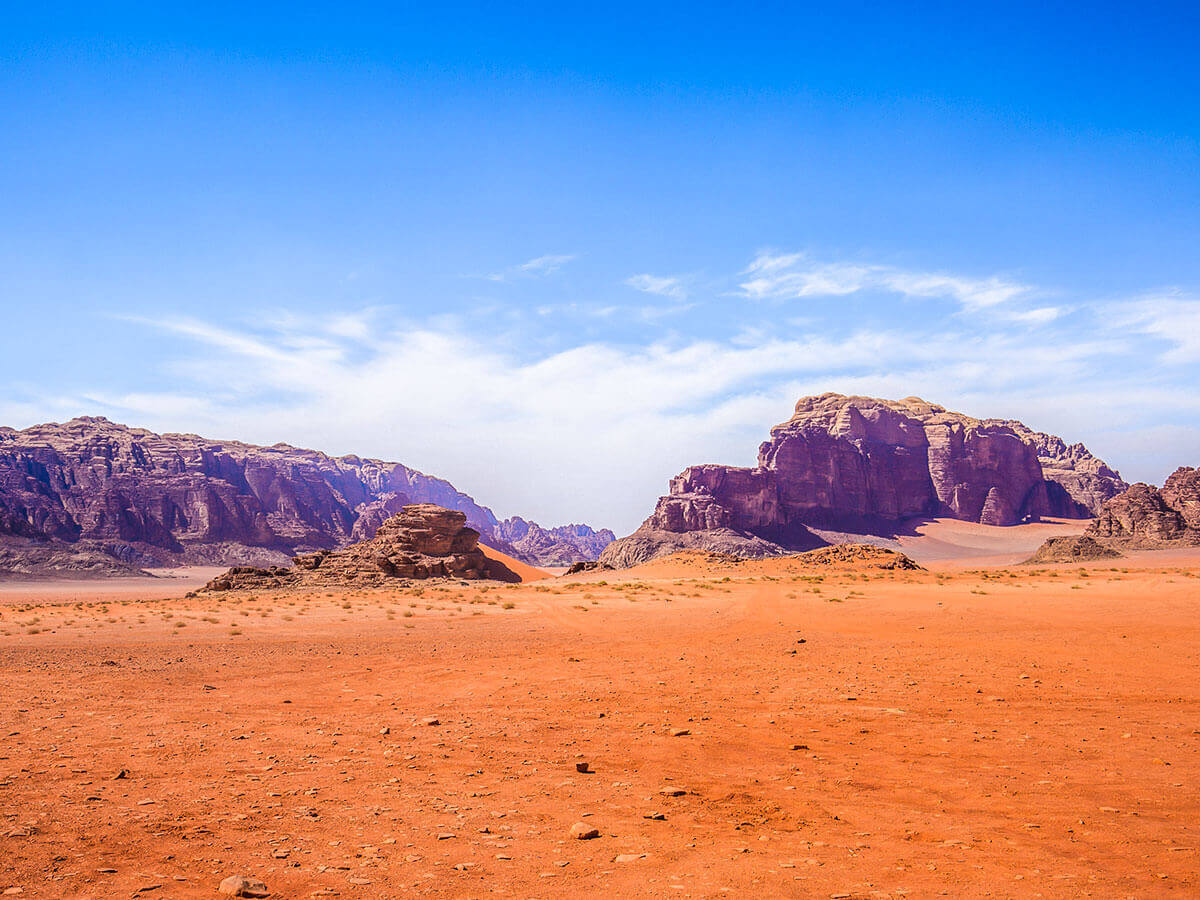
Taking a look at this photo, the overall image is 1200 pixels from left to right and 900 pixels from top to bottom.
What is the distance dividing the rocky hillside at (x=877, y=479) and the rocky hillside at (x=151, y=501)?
243ft

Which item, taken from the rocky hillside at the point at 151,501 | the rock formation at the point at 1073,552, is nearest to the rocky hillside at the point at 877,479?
the rock formation at the point at 1073,552

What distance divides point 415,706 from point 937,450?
178m

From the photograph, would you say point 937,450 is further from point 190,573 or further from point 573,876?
point 573,876

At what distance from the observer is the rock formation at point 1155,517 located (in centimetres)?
7888

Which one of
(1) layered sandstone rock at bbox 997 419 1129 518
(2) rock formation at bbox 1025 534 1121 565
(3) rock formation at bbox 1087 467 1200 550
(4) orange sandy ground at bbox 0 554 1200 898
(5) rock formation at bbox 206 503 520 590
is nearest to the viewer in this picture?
(4) orange sandy ground at bbox 0 554 1200 898

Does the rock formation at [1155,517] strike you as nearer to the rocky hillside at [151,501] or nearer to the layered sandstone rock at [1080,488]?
the layered sandstone rock at [1080,488]

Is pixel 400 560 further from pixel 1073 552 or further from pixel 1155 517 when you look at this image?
pixel 1155 517

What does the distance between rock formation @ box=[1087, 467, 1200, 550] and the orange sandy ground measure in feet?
243

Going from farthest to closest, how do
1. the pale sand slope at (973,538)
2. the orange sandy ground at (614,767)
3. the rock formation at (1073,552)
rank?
the pale sand slope at (973,538) → the rock formation at (1073,552) → the orange sandy ground at (614,767)

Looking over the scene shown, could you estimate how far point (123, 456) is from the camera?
154 meters

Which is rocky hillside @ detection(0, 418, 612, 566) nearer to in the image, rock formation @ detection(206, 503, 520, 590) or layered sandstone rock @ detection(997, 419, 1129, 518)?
rock formation @ detection(206, 503, 520, 590)

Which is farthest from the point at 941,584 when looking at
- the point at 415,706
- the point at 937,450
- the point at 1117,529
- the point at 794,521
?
the point at 937,450

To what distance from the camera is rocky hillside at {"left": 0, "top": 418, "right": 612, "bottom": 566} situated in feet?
420

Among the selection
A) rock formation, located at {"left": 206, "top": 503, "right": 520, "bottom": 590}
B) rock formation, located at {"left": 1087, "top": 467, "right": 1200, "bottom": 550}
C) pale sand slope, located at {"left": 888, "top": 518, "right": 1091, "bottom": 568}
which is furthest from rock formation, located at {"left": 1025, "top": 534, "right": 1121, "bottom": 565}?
pale sand slope, located at {"left": 888, "top": 518, "right": 1091, "bottom": 568}
